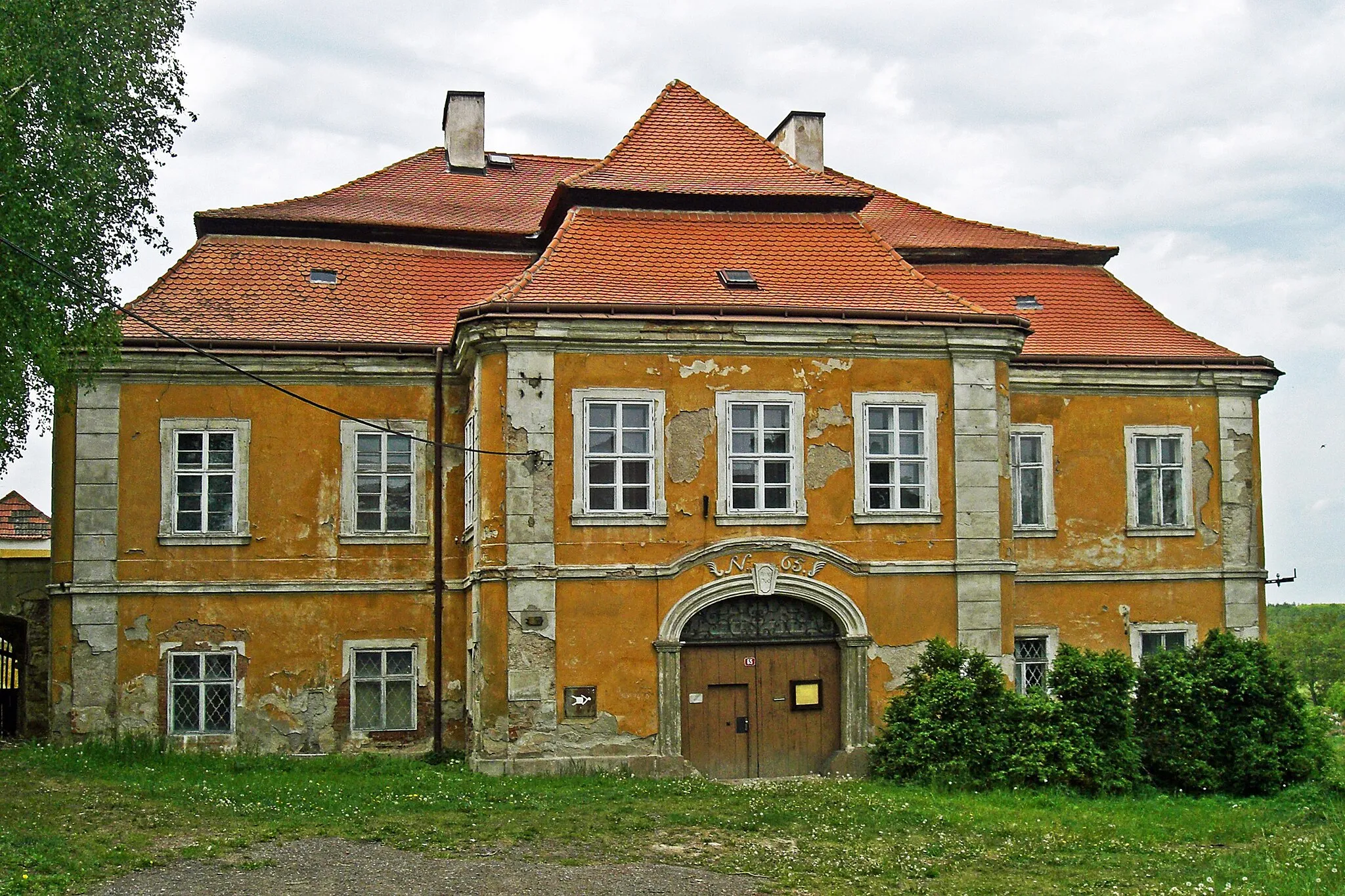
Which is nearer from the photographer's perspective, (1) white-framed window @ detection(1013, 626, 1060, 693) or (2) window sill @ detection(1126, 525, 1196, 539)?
(1) white-framed window @ detection(1013, 626, 1060, 693)

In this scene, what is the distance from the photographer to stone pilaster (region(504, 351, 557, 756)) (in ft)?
61.0

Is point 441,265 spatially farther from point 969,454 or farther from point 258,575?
point 969,454

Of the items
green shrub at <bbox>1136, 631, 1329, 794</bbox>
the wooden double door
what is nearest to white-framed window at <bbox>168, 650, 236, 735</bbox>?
the wooden double door

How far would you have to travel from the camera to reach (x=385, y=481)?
71.7 ft

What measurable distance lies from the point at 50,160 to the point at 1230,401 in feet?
58.1

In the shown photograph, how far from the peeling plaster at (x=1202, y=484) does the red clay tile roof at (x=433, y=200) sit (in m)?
11.3

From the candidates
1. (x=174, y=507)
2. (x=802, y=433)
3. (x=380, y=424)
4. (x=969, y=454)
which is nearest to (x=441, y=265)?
(x=380, y=424)

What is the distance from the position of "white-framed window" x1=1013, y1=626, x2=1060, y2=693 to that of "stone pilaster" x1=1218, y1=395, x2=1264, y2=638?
2.93 meters

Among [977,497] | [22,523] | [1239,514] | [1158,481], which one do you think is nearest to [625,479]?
[977,497]

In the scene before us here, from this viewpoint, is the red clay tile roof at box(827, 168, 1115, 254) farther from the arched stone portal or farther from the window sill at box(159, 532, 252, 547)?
the window sill at box(159, 532, 252, 547)

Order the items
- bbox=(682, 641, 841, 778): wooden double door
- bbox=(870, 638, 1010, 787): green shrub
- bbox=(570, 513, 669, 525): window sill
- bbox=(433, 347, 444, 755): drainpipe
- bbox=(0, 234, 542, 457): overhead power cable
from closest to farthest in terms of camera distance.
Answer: bbox=(870, 638, 1010, 787): green shrub
bbox=(0, 234, 542, 457): overhead power cable
bbox=(570, 513, 669, 525): window sill
bbox=(682, 641, 841, 778): wooden double door
bbox=(433, 347, 444, 755): drainpipe

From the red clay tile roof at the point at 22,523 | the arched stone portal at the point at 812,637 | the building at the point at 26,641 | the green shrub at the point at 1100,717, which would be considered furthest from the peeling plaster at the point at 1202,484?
the red clay tile roof at the point at 22,523

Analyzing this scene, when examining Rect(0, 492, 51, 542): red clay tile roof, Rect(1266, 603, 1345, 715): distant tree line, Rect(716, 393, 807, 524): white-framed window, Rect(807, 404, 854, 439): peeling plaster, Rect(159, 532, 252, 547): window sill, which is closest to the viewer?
Rect(716, 393, 807, 524): white-framed window

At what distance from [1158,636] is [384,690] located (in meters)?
12.0
